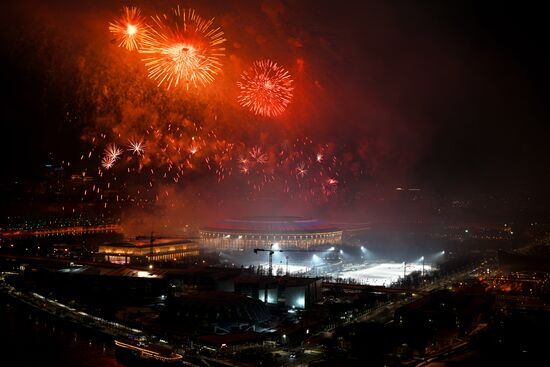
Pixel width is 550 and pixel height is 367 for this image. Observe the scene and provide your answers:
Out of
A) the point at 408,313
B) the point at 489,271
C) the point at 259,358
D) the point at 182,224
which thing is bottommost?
the point at 259,358

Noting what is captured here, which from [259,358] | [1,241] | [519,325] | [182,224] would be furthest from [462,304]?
[1,241]

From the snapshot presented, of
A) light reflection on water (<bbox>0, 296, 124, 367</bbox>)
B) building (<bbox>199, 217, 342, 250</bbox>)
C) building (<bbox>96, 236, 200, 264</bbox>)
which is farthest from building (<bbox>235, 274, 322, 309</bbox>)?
building (<bbox>199, 217, 342, 250</bbox>)

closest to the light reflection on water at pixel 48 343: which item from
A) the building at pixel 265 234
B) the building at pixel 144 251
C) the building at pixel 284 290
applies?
the building at pixel 284 290

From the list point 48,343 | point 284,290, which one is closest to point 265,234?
point 284,290

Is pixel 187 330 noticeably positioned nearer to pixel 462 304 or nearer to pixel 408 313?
pixel 408 313

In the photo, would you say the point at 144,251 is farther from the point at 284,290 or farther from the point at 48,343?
the point at 48,343

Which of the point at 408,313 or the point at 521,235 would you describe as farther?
the point at 521,235

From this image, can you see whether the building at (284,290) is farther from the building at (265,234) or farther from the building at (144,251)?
the building at (265,234)
